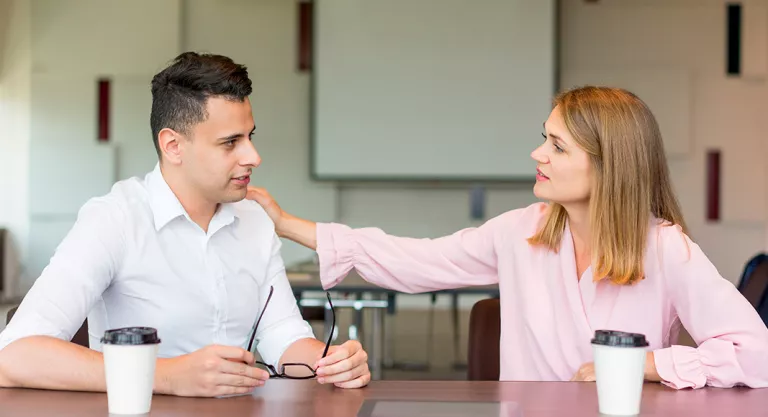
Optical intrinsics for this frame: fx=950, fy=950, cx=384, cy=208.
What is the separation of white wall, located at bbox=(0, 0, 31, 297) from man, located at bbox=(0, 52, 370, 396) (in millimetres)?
6591

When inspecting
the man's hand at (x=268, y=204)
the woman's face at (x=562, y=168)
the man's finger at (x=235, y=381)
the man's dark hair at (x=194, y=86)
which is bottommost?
the man's finger at (x=235, y=381)

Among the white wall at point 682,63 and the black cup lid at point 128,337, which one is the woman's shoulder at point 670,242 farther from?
the white wall at point 682,63

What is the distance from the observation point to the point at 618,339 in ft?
4.62

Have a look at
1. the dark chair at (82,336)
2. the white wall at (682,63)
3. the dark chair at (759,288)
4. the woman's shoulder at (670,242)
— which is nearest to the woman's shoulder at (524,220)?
the woman's shoulder at (670,242)

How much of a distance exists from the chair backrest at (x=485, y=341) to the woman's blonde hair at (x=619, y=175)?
41cm

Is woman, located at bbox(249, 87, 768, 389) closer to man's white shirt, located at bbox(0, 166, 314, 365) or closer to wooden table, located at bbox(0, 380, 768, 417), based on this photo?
wooden table, located at bbox(0, 380, 768, 417)

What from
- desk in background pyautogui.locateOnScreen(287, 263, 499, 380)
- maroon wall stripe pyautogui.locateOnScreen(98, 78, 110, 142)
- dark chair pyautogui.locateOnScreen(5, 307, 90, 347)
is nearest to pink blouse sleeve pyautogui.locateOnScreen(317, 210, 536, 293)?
dark chair pyautogui.locateOnScreen(5, 307, 90, 347)

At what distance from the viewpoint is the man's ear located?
6.66ft

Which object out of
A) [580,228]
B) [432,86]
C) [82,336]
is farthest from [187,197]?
[432,86]

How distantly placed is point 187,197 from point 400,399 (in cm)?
77

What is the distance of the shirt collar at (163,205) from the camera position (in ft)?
6.54

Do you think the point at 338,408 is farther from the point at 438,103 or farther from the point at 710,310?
the point at 438,103

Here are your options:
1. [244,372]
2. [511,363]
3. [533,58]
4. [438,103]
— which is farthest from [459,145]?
[244,372]

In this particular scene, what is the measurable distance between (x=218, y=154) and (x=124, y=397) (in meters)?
0.73
